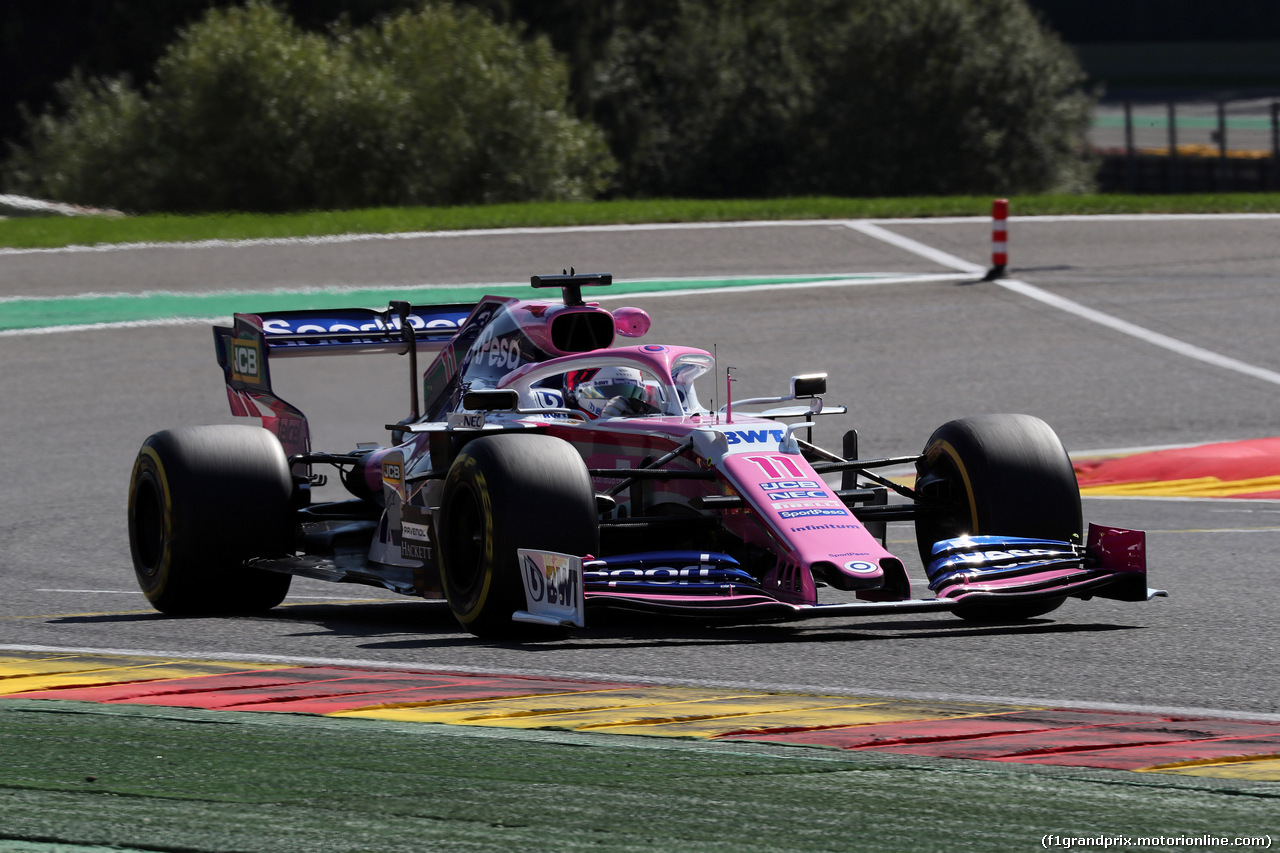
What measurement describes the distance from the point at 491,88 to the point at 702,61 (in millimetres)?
9382

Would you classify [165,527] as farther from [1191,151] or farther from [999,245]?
[1191,151]

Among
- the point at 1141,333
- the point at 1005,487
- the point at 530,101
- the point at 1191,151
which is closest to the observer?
the point at 1005,487

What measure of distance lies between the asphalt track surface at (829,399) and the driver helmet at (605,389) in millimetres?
Answer: 1122

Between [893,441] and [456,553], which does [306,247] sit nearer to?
[893,441]

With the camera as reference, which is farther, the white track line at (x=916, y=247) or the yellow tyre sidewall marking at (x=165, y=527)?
the white track line at (x=916, y=247)

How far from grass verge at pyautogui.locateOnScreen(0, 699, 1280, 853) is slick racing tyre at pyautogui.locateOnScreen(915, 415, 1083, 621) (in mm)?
2912

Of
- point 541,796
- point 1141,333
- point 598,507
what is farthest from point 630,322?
point 1141,333

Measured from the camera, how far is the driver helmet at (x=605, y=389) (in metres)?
8.21

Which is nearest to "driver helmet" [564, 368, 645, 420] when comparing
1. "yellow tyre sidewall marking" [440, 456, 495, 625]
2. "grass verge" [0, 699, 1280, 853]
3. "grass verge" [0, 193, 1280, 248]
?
"yellow tyre sidewall marking" [440, 456, 495, 625]

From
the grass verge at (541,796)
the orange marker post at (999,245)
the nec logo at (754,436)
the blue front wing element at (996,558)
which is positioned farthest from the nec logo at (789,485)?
the orange marker post at (999,245)

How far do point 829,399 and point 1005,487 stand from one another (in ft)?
25.0

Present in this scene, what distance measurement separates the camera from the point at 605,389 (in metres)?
8.29

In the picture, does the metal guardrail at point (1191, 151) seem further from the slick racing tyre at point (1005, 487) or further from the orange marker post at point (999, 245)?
the slick racing tyre at point (1005, 487)

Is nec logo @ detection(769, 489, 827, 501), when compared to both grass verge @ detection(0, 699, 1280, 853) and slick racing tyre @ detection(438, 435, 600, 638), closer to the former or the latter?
slick racing tyre @ detection(438, 435, 600, 638)
